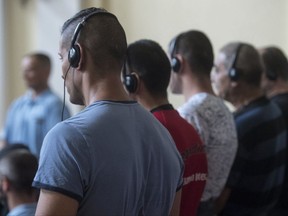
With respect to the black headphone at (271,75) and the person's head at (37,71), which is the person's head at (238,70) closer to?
the black headphone at (271,75)

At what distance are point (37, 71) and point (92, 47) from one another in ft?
→ 9.01

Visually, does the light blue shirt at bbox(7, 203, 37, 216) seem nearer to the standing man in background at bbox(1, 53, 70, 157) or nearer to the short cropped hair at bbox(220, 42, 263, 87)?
the short cropped hair at bbox(220, 42, 263, 87)

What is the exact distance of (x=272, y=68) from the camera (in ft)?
9.77

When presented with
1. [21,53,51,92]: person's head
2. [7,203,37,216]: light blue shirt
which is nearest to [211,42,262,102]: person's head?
[7,203,37,216]: light blue shirt

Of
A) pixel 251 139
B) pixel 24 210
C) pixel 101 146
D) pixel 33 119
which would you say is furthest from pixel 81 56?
pixel 33 119

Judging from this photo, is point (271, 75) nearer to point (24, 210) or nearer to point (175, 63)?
point (175, 63)

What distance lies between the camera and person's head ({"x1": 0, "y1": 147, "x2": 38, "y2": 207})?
2.12 metres

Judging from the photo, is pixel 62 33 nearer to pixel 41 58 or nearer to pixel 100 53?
pixel 100 53

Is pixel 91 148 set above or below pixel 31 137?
above

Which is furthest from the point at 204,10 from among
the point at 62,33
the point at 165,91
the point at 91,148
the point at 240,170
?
the point at 91,148

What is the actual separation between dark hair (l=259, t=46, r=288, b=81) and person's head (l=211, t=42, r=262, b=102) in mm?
359

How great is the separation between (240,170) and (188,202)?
551mm

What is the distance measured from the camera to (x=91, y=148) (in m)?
1.31

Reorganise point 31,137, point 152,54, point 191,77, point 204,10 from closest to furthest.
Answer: point 152,54, point 191,77, point 204,10, point 31,137
